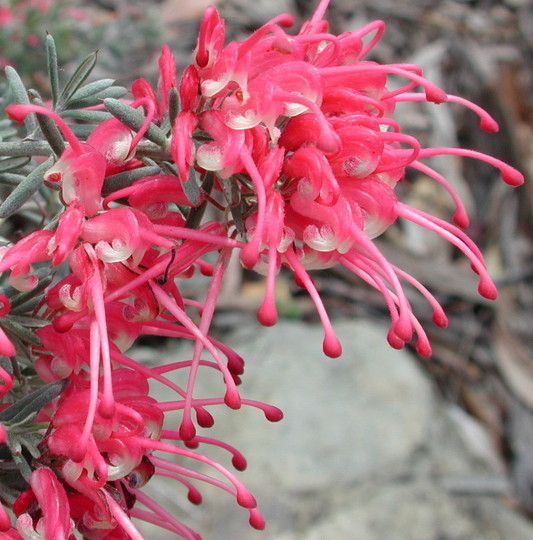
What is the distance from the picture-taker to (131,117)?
630 mm

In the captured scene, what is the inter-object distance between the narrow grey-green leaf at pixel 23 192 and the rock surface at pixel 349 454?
1.40 m

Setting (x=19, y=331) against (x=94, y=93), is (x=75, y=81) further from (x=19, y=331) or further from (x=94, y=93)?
(x=19, y=331)

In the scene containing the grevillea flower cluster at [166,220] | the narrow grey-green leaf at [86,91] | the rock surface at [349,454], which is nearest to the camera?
the grevillea flower cluster at [166,220]

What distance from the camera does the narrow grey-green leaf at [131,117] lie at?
0.63m

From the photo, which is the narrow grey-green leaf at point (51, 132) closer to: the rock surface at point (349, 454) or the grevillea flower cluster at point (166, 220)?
the grevillea flower cluster at point (166, 220)

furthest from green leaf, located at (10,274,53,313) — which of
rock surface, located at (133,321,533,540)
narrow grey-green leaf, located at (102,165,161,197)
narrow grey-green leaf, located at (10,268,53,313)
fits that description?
rock surface, located at (133,321,533,540)

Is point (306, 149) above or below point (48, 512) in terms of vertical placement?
above

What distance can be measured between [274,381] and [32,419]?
5.55ft

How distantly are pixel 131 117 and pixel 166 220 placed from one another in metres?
0.10

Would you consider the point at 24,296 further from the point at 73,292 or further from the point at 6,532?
the point at 6,532

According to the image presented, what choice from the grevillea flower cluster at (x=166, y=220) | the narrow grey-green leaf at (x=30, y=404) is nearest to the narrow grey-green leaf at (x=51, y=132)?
the grevillea flower cluster at (x=166, y=220)

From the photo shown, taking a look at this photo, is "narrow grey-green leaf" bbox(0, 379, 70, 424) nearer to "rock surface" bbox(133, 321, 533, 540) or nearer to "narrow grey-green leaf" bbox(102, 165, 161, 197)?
"narrow grey-green leaf" bbox(102, 165, 161, 197)

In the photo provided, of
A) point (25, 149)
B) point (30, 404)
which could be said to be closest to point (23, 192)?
point (25, 149)

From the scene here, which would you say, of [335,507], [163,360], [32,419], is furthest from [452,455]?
[32,419]
